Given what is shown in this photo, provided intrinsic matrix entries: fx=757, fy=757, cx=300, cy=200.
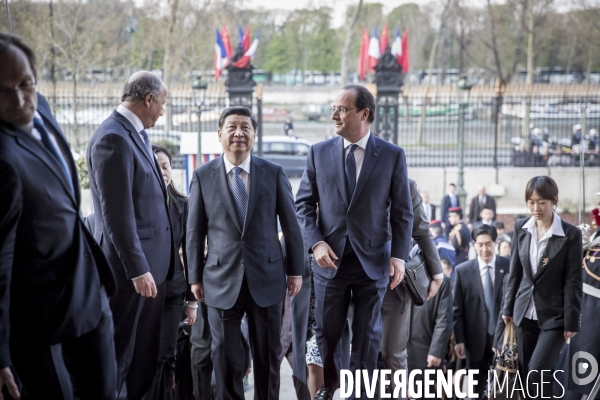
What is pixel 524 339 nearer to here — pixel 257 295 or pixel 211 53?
pixel 257 295

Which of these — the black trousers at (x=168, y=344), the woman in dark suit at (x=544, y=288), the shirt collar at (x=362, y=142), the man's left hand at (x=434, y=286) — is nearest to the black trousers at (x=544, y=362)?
the woman in dark suit at (x=544, y=288)

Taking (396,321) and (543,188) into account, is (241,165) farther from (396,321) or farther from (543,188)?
(543,188)

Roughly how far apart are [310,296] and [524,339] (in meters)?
1.63

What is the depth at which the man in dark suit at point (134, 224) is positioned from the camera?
4199mm

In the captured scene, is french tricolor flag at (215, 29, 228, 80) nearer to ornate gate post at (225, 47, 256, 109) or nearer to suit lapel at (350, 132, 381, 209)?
ornate gate post at (225, 47, 256, 109)

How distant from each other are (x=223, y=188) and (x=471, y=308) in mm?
3009

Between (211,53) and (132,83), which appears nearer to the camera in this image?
(132,83)

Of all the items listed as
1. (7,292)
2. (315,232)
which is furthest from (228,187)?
(7,292)

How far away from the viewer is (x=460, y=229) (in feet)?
42.1

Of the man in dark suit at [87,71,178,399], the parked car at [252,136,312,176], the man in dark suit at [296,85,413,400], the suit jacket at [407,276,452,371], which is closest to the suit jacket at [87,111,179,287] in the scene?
the man in dark suit at [87,71,178,399]

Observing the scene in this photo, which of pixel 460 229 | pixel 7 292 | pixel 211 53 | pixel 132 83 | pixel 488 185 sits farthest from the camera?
pixel 211 53

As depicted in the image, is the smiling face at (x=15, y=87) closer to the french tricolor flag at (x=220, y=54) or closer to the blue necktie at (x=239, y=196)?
the blue necktie at (x=239, y=196)

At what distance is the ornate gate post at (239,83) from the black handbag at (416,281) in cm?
1322

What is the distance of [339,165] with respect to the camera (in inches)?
196
